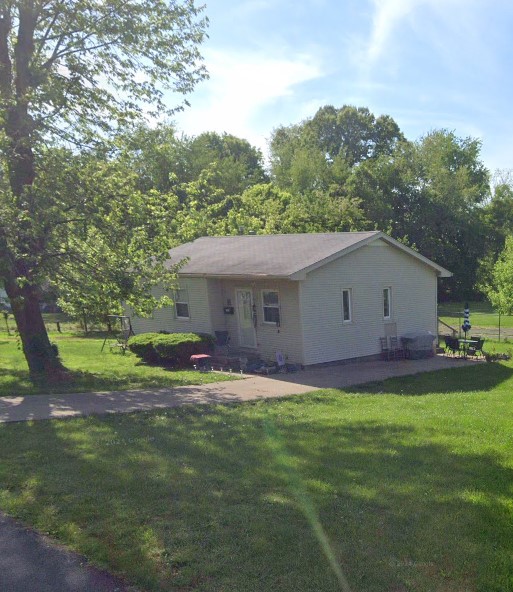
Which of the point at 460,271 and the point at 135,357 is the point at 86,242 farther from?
the point at 460,271

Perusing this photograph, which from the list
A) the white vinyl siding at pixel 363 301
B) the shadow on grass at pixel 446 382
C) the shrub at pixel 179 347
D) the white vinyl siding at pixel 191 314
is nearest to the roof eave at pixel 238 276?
the white vinyl siding at pixel 191 314

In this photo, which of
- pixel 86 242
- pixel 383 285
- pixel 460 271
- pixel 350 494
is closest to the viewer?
pixel 350 494

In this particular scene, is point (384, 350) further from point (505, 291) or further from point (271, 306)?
point (505, 291)

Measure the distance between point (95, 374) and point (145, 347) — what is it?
301 centimetres

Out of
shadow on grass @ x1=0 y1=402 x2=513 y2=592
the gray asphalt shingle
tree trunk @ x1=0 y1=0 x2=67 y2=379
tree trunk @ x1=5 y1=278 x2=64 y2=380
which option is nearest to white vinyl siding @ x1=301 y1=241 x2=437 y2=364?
the gray asphalt shingle

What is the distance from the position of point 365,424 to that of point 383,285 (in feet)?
36.4

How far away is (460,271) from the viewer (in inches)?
1921

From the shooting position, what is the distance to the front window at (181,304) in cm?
2205

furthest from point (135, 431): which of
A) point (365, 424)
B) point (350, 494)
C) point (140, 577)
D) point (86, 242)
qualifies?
point (86, 242)

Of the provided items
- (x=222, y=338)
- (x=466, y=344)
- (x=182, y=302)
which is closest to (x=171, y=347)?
(x=222, y=338)

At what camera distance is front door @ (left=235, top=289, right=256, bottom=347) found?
19.8m

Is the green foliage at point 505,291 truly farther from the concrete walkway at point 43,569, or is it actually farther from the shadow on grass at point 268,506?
the concrete walkway at point 43,569

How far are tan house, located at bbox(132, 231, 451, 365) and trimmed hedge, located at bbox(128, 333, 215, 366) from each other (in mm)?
A: 1612

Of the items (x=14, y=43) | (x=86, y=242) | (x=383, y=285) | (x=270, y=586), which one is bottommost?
(x=270, y=586)
